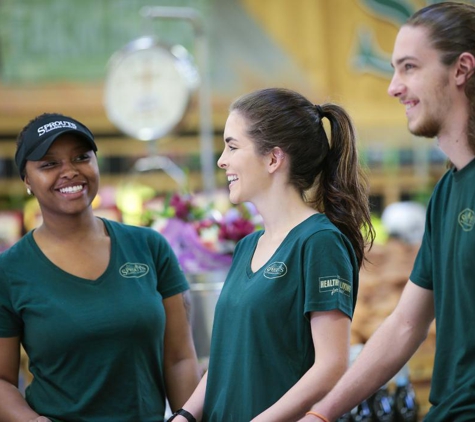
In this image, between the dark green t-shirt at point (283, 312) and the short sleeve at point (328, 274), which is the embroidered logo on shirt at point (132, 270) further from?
the short sleeve at point (328, 274)

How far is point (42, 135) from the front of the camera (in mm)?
2377

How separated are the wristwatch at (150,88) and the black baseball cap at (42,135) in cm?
287

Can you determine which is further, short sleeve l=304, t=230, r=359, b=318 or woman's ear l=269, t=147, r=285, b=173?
woman's ear l=269, t=147, r=285, b=173

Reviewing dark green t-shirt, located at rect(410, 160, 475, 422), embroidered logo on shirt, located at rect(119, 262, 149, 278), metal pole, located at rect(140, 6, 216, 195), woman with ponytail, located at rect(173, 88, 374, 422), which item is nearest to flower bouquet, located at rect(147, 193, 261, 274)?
embroidered logo on shirt, located at rect(119, 262, 149, 278)

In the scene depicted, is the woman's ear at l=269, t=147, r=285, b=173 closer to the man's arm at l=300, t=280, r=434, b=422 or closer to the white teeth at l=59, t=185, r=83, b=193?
the man's arm at l=300, t=280, r=434, b=422

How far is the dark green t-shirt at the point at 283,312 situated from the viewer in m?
1.93

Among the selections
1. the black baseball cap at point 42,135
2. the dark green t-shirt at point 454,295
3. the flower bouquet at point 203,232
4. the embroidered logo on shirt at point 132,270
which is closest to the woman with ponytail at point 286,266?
the dark green t-shirt at point 454,295

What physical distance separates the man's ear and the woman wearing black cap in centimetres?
99

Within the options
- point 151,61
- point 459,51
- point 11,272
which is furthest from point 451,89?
point 151,61

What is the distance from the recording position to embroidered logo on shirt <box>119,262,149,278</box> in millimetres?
2404

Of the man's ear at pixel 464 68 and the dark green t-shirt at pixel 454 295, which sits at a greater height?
the man's ear at pixel 464 68

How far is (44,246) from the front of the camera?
2424mm

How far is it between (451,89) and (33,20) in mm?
7003

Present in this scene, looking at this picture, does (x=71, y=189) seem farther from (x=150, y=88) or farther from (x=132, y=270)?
(x=150, y=88)
